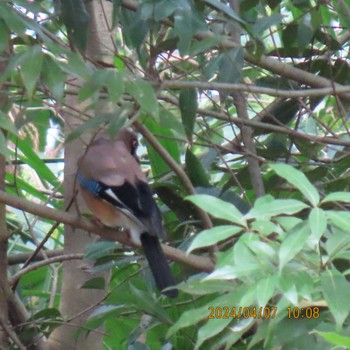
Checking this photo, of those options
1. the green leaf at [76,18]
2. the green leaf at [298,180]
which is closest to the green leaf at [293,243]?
the green leaf at [298,180]

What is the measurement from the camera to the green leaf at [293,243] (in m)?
1.82

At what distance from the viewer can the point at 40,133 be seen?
4.87 metres

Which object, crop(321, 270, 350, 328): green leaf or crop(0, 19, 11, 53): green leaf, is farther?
crop(0, 19, 11, 53): green leaf

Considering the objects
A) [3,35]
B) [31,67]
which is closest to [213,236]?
[31,67]

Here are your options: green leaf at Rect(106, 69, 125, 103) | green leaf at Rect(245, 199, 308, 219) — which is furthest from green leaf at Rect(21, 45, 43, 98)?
green leaf at Rect(245, 199, 308, 219)

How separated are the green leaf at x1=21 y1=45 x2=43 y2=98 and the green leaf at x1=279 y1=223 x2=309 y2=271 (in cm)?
81

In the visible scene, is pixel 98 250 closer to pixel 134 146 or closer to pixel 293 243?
pixel 134 146

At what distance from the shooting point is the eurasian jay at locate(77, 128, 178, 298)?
10.4 feet

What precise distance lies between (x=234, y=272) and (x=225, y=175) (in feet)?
6.53

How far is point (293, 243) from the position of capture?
1.84 metres

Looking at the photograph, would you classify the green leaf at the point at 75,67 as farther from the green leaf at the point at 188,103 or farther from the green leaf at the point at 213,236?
the green leaf at the point at 188,103

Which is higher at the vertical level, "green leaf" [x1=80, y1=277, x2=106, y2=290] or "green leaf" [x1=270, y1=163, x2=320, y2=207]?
"green leaf" [x1=270, y1=163, x2=320, y2=207]

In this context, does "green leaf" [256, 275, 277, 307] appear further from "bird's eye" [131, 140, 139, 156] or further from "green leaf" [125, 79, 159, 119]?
"bird's eye" [131, 140, 139, 156]

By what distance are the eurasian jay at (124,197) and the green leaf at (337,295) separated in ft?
3.93
